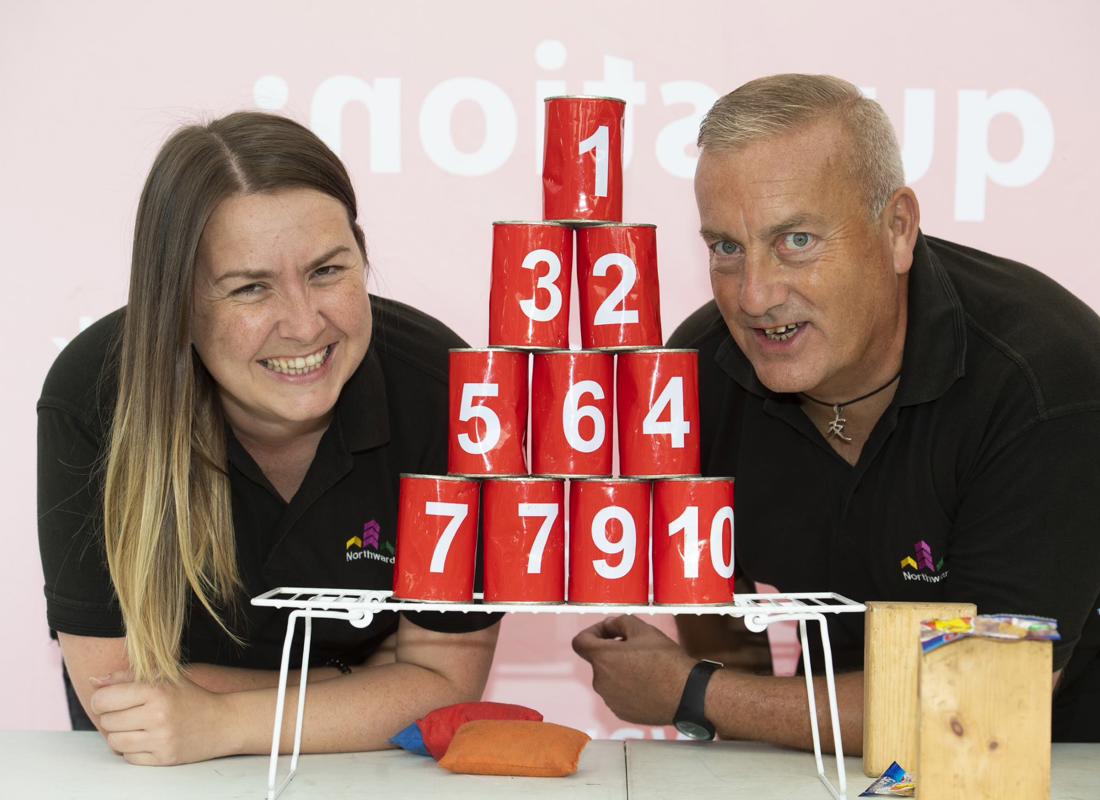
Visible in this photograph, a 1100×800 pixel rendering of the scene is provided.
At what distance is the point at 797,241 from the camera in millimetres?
1658

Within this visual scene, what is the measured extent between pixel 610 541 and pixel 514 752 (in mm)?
270

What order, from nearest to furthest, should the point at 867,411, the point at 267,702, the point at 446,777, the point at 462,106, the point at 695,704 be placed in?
the point at 446,777 < the point at 267,702 < the point at 695,704 < the point at 867,411 < the point at 462,106

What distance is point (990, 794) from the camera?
118 centimetres

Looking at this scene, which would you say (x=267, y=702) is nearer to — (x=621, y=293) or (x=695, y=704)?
(x=695, y=704)

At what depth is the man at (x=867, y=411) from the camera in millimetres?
1554

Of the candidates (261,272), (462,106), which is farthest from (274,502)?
(462,106)

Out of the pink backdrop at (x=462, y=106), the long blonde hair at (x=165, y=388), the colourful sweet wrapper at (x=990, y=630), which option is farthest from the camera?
the pink backdrop at (x=462, y=106)

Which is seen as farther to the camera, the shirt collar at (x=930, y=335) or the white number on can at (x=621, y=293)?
the shirt collar at (x=930, y=335)

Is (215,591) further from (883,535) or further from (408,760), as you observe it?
(883,535)

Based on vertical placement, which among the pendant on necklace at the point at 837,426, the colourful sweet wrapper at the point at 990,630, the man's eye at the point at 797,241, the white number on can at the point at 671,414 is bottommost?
the colourful sweet wrapper at the point at 990,630

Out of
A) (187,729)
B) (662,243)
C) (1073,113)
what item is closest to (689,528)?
(187,729)

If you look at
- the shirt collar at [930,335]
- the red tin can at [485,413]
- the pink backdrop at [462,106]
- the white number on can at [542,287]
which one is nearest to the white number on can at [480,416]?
the red tin can at [485,413]

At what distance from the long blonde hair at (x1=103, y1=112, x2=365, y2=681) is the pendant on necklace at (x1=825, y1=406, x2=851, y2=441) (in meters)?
0.78

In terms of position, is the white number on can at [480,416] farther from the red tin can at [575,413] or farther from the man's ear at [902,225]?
the man's ear at [902,225]
